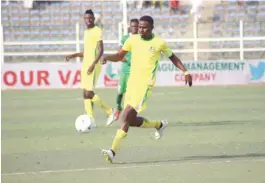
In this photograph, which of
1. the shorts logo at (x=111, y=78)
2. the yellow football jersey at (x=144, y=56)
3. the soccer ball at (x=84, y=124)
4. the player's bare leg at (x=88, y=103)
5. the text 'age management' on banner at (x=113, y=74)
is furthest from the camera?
the shorts logo at (x=111, y=78)

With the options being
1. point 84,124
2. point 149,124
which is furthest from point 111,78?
point 149,124

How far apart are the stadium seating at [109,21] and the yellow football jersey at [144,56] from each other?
20.9 meters

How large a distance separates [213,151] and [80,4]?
23443 mm

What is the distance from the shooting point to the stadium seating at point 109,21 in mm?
32469

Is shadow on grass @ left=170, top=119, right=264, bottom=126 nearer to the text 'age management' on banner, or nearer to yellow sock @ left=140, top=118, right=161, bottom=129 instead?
yellow sock @ left=140, top=118, right=161, bottom=129

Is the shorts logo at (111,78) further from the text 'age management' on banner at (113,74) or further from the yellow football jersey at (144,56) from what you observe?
the yellow football jersey at (144,56)

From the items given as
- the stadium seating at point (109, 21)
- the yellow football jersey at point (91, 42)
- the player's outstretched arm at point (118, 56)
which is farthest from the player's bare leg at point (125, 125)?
the stadium seating at point (109, 21)

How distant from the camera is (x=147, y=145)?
12758 mm

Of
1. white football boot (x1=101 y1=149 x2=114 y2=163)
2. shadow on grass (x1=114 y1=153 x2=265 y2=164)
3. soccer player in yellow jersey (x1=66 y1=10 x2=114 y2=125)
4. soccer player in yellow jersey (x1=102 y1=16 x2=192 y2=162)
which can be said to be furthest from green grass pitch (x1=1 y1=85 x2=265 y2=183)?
soccer player in yellow jersey (x1=102 y1=16 x2=192 y2=162)

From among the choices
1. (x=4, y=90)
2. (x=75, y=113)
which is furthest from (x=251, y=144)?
(x=4, y=90)

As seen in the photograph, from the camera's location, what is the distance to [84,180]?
9227 millimetres

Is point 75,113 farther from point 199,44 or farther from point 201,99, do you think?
point 199,44

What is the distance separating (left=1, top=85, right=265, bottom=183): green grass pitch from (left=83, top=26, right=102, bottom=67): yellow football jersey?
4.61ft

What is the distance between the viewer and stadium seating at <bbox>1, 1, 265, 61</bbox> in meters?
32.5
